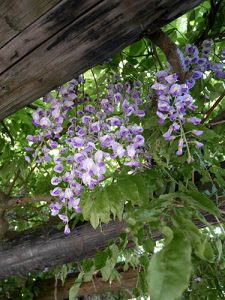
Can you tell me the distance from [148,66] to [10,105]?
51cm

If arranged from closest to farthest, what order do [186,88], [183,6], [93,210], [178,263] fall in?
1. [178,263]
2. [183,6]
3. [186,88]
4. [93,210]

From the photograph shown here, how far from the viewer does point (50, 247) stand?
4.47ft

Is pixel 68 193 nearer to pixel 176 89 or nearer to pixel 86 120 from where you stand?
pixel 86 120

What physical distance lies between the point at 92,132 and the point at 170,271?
0.51 m

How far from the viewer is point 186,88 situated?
0.73m

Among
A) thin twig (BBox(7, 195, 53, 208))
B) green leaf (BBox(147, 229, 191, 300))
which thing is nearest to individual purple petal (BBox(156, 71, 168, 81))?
green leaf (BBox(147, 229, 191, 300))

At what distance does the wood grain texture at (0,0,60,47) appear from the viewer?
55cm

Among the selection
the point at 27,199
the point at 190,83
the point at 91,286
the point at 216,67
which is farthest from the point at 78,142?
the point at 91,286

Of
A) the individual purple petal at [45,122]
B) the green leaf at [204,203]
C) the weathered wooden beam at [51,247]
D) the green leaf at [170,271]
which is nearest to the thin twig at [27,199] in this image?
the weathered wooden beam at [51,247]

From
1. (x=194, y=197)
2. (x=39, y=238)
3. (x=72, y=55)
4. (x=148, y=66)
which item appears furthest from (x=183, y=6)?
(x=39, y=238)

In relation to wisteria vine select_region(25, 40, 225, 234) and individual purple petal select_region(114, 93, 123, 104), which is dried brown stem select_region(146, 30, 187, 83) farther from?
individual purple petal select_region(114, 93, 123, 104)

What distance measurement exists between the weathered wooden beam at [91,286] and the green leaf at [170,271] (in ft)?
5.06

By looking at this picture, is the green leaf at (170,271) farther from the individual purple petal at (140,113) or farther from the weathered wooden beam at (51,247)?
the weathered wooden beam at (51,247)

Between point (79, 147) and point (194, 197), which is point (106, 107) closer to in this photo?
point (79, 147)
